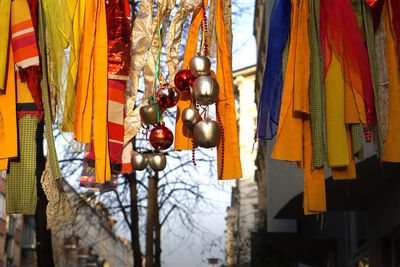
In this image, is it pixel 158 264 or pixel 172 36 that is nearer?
pixel 172 36

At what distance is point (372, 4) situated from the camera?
198 inches

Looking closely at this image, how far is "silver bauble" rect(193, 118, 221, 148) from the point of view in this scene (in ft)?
15.2

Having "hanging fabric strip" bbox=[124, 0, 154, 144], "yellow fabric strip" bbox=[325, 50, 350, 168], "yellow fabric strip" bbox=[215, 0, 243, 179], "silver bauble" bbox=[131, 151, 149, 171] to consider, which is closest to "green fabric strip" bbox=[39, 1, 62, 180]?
"hanging fabric strip" bbox=[124, 0, 154, 144]

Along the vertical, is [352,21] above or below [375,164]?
above

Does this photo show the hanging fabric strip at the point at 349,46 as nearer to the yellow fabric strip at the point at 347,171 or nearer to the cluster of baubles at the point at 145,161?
the yellow fabric strip at the point at 347,171

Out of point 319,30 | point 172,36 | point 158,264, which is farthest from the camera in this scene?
point 158,264

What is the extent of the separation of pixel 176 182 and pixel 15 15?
1221 centimetres

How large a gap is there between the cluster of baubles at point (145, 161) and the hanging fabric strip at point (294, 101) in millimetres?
1307

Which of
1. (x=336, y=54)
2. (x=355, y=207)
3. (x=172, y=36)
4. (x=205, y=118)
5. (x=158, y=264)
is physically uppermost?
(x=172, y=36)

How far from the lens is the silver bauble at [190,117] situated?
4.77m

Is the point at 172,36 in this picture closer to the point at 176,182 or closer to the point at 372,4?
the point at 372,4

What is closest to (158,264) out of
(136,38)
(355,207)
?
(355,207)

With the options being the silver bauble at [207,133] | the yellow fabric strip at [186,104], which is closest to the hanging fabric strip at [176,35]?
the yellow fabric strip at [186,104]

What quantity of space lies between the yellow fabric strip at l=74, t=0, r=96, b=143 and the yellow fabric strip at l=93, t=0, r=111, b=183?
0.04 m
